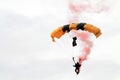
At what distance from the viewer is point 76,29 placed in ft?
120

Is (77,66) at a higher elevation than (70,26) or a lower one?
lower

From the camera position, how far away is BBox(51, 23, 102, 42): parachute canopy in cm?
3594

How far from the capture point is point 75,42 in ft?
118

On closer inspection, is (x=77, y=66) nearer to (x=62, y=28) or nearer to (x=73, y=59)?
(x=73, y=59)

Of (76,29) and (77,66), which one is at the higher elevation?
(76,29)

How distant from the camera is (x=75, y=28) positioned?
36.6m

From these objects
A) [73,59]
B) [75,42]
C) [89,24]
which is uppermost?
[89,24]

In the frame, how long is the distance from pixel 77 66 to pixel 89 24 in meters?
7.01

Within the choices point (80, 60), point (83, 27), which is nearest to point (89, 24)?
point (83, 27)

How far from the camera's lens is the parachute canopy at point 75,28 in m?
35.9

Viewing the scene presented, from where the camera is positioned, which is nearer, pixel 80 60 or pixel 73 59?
pixel 73 59

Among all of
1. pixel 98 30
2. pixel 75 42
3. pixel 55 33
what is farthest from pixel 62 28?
pixel 98 30

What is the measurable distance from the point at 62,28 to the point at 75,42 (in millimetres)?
3759

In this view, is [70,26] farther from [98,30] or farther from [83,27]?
[98,30]
